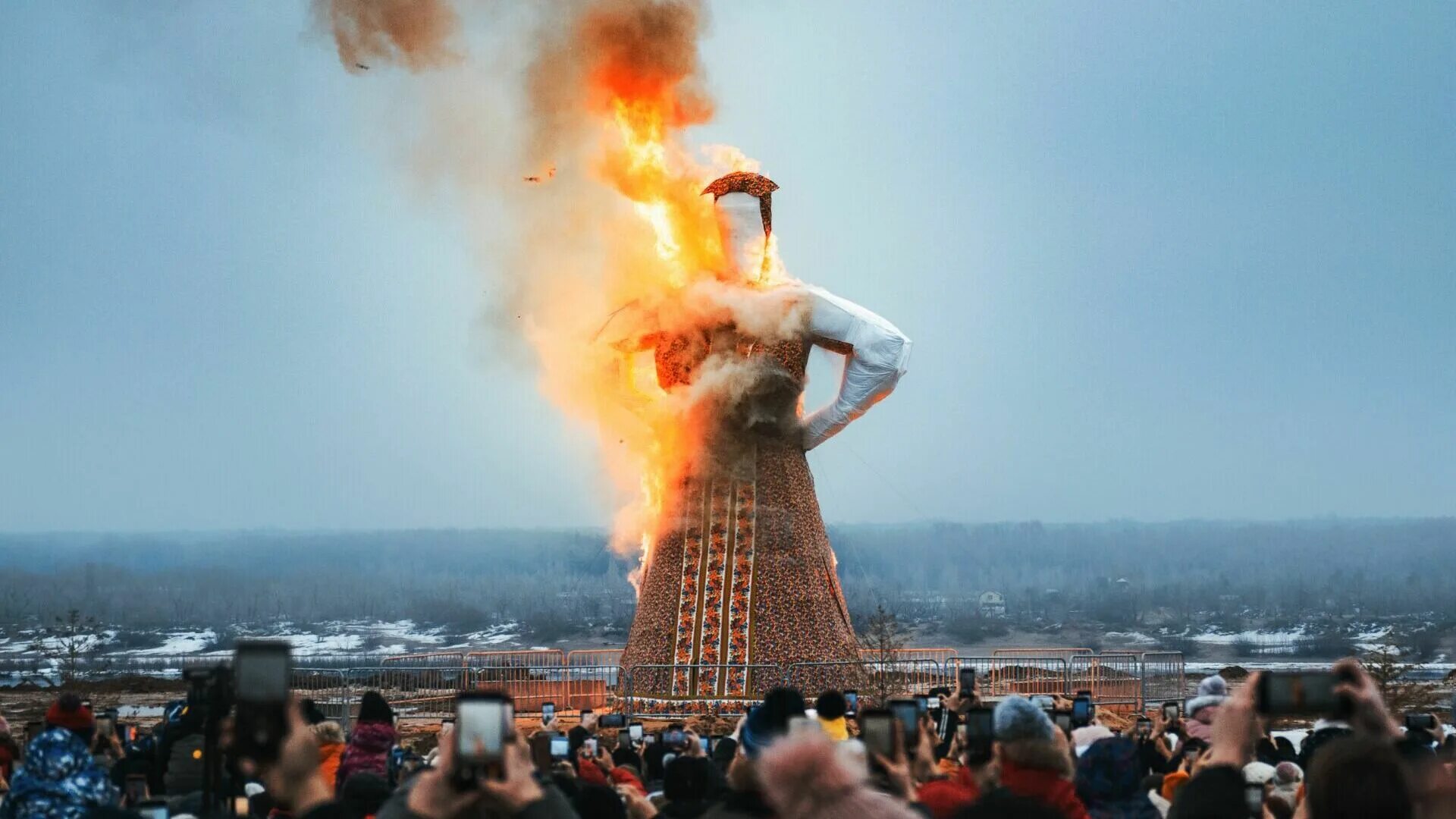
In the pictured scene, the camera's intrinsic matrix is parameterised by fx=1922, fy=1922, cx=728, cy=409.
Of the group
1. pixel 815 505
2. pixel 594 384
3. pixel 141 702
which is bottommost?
pixel 141 702

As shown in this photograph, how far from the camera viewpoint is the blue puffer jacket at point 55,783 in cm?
909

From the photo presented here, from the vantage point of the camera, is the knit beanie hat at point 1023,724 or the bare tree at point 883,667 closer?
the knit beanie hat at point 1023,724

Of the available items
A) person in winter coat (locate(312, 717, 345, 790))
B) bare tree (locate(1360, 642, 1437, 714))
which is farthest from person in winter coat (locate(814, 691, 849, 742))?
bare tree (locate(1360, 642, 1437, 714))

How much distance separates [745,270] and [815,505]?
372 centimetres

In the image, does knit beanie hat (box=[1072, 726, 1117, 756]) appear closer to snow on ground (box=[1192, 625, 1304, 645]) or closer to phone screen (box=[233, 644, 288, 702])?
phone screen (box=[233, 644, 288, 702])

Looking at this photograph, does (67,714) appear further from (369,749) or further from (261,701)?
(261,701)

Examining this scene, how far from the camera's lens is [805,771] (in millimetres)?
6059

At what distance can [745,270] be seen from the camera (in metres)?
27.1

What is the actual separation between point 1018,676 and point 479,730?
2674 cm

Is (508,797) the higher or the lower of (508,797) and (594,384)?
the lower

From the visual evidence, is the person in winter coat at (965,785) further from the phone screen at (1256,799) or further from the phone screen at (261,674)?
the phone screen at (261,674)

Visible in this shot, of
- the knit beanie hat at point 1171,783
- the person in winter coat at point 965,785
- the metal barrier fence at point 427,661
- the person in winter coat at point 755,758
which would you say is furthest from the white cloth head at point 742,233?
the person in winter coat at point 965,785

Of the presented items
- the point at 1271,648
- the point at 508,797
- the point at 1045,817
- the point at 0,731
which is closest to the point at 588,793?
the point at 508,797

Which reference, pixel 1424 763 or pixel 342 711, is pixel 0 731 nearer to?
pixel 1424 763
